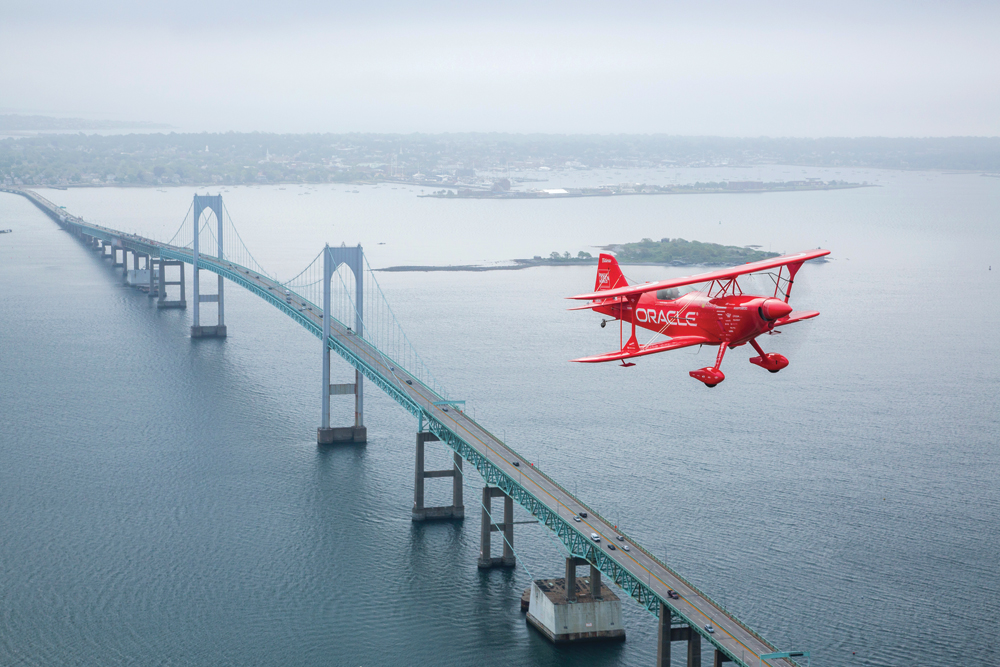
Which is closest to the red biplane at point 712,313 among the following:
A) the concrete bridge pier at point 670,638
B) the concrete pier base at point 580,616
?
the concrete bridge pier at point 670,638

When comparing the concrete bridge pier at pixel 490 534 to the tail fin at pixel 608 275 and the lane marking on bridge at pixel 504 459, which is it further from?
the tail fin at pixel 608 275

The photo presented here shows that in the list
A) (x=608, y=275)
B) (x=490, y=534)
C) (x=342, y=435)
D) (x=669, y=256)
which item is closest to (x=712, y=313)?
(x=608, y=275)

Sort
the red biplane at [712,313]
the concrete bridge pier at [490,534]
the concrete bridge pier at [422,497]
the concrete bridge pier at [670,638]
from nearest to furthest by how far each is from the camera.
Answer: the red biplane at [712,313] < the concrete bridge pier at [670,638] < the concrete bridge pier at [490,534] < the concrete bridge pier at [422,497]

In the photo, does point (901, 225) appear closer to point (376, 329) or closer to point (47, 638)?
point (376, 329)

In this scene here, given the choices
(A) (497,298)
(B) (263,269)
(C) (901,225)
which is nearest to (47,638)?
(A) (497,298)

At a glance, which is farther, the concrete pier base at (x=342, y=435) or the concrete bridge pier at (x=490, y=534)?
the concrete pier base at (x=342, y=435)

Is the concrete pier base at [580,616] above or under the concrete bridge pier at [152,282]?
under

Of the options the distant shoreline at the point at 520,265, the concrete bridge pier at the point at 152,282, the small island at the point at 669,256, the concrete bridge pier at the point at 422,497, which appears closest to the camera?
the concrete bridge pier at the point at 422,497

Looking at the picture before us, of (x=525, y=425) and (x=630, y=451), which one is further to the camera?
(x=525, y=425)
